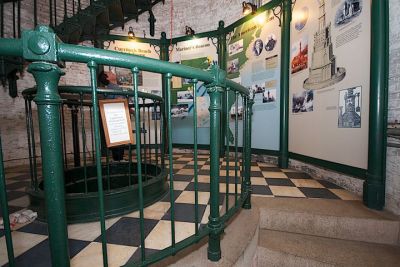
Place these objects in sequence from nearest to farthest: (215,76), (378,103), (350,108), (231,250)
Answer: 1. (215,76)
2. (231,250)
3. (378,103)
4. (350,108)

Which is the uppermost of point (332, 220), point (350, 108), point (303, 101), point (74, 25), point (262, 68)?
point (74, 25)

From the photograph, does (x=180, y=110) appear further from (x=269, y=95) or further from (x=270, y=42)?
(x=270, y=42)

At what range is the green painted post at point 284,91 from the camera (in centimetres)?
327

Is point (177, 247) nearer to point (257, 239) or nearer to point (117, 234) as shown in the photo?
point (117, 234)

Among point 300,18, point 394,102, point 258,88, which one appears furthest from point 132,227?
point 300,18

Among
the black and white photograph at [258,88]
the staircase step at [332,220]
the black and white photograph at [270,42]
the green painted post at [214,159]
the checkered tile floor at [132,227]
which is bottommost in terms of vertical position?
the staircase step at [332,220]

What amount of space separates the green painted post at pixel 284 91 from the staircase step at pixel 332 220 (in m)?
1.48

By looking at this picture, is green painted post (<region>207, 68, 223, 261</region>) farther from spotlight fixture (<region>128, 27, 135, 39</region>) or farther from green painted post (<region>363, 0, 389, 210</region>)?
spotlight fixture (<region>128, 27, 135, 39</region>)

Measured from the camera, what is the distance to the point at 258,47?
384 centimetres

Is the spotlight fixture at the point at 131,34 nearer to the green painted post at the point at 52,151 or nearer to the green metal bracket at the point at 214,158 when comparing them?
the green metal bracket at the point at 214,158

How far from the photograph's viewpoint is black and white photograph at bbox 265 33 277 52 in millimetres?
3541

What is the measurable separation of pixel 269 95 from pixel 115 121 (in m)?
3.06

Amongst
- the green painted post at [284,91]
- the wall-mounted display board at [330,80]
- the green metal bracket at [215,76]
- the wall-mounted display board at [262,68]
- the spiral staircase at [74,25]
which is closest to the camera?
the green metal bracket at [215,76]

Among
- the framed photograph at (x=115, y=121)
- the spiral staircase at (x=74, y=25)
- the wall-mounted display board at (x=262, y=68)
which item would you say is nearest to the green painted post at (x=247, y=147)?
the framed photograph at (x=115, y=121)
